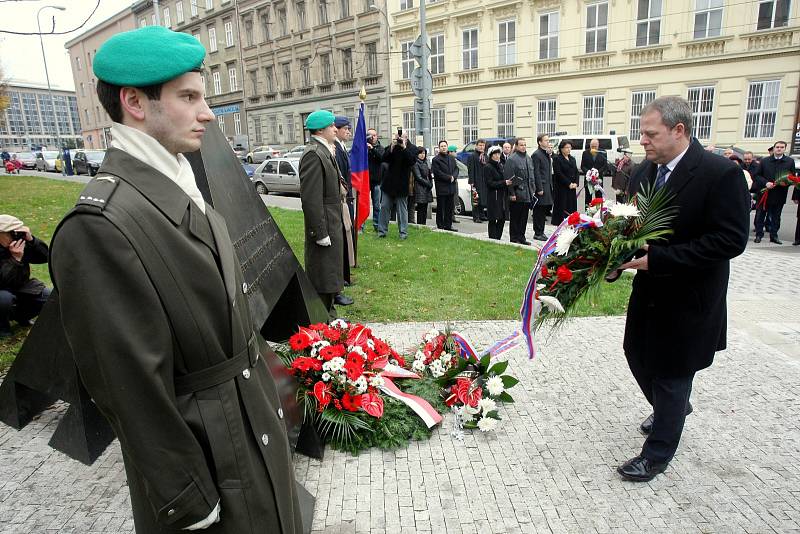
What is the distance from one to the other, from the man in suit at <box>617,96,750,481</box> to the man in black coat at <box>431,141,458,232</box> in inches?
338

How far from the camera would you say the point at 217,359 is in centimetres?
154

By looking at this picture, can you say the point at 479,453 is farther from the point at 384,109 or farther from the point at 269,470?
the point at 384,109

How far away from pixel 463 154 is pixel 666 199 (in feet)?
75.8

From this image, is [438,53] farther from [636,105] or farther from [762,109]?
[762,109]

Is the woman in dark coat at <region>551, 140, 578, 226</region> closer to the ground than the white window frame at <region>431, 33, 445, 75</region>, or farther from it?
closer to the ground

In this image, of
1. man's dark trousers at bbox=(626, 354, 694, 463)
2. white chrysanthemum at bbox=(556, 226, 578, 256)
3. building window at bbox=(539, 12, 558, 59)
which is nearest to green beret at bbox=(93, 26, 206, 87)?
white chrysanthemum at bbox=(556, 226, 578, 256)

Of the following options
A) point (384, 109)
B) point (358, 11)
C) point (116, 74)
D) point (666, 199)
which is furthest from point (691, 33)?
point (116, 74)

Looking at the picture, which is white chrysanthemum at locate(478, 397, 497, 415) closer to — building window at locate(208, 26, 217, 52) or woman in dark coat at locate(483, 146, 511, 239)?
woman in dark coat at locate(483, 146, 511, 239)

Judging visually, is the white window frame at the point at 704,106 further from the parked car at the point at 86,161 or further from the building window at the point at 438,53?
the parked car at the point at 86,161

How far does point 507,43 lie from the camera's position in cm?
2920

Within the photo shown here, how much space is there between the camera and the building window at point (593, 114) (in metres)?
26.5

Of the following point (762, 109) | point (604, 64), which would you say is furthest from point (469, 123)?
point (762, 109)

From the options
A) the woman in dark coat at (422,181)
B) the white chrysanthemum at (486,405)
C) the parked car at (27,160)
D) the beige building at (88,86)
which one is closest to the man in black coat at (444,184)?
the woman in dark coat at (422,181)

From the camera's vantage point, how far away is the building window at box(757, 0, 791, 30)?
21.8 m
